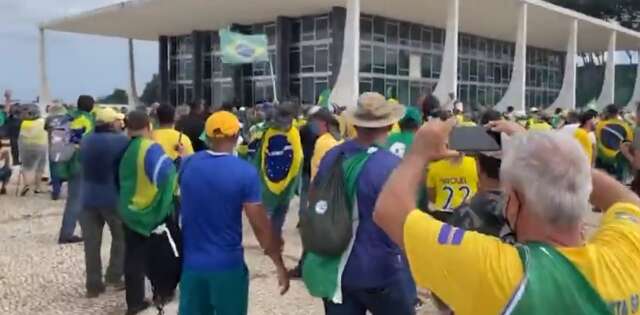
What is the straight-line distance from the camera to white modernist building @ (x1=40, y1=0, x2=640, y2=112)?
1196 inches

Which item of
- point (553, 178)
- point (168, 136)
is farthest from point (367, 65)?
point (553, 178)

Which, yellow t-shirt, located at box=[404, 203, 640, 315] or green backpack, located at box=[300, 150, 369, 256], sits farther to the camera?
green backpack, located at box=[300, 150, 369, 256]

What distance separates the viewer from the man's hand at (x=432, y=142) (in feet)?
6.40

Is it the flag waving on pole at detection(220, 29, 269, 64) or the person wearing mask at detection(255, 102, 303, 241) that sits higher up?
the flag waving on pole at detection(220, 29, 269, 64)

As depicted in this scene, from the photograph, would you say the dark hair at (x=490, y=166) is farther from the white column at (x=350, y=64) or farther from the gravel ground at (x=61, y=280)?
the white column at (x=350, y=64)

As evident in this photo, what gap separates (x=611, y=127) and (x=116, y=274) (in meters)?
8.45

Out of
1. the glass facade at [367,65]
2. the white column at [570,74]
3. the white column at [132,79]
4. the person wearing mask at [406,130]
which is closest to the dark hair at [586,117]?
the person wearing mask at [406,130]

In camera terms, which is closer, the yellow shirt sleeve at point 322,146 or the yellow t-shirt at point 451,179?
the yellow t-shirt at point 451,179

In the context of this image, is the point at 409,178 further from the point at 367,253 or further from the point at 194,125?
the point at 194,125

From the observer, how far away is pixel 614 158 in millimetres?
11898

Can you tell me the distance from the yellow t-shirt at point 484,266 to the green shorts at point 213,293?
226 centimetres

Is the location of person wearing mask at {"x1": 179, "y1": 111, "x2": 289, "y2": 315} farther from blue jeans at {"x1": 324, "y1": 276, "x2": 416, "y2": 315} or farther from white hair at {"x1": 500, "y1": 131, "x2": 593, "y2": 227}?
white hair at {"x1": 500, "y1": 131, "x2": 593, "y2": 227}

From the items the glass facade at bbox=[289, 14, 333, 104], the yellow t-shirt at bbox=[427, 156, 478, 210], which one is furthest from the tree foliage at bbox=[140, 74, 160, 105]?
the yellow t-shirt at bbox=[427, 156, 478, 210]

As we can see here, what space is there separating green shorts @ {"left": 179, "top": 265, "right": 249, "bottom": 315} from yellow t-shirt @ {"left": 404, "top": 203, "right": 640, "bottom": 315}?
2.26 metres
